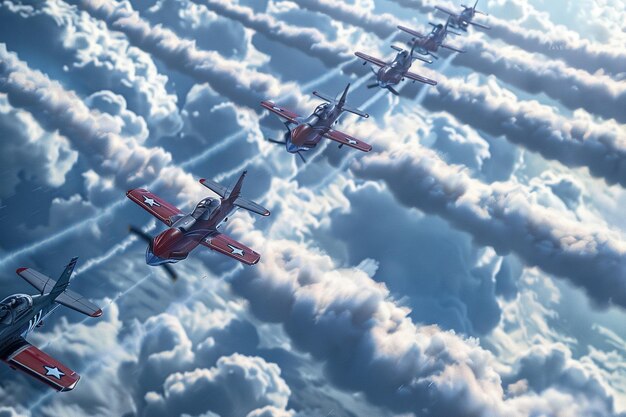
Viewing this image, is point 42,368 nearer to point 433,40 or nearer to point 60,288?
point 60,288

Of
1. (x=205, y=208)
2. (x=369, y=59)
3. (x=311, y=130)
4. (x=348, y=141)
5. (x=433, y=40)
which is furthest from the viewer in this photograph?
(x=433, y=40)

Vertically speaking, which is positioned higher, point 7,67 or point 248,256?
point 7,67

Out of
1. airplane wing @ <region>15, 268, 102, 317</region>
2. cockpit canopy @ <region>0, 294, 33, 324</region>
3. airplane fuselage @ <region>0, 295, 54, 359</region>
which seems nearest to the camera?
airplane fuselage @ <region>0, 295, 54, 359</region>

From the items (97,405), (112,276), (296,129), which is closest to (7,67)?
(112,276)

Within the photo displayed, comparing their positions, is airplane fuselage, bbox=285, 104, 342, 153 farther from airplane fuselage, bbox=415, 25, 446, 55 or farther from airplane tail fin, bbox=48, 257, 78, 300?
airplane fuselage, bbox=415, 25, 446, 55

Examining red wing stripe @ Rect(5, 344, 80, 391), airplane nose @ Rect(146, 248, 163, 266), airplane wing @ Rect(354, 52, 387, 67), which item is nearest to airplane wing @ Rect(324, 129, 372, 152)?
airplane wing @ Rect(354, 52, 387, 67)

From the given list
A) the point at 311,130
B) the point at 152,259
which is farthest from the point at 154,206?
the point at 311,130

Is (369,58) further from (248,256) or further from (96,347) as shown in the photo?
(96,347)

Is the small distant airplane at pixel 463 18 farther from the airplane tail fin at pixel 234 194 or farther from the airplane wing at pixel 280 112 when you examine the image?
the airplane tail fin at pixel 234 194
